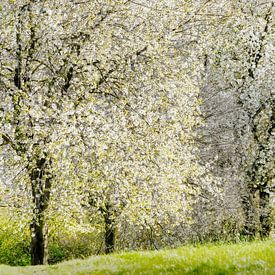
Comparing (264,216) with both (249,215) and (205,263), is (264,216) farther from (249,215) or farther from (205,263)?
(205,263)

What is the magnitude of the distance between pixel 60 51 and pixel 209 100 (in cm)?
1462

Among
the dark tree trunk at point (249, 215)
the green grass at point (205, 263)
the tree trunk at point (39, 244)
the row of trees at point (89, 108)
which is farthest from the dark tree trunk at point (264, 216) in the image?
the green grass at point (205, 263)

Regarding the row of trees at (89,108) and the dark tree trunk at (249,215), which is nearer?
the row of trees at (89,108)

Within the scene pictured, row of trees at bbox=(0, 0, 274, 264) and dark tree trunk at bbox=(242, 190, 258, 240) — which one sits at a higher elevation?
row of trees at bbox=(0, 0, 274, 264)

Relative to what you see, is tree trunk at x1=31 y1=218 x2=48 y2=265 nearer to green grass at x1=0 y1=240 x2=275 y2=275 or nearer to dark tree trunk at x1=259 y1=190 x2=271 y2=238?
green grass at x1=0 y1=240 x2=275 y2=275

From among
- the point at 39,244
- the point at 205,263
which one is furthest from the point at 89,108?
the point at 39,244

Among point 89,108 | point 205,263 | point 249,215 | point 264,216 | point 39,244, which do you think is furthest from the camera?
point 264,216

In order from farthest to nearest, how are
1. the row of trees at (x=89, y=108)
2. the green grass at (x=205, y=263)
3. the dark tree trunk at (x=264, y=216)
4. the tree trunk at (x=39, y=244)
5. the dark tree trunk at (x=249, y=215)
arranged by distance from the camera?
the dark tree trunk at (x=264, y=216) → the dark tree trunk at (x=249, y=215) → the tree trunk at (x=39, y=244) → the row of trees at (x=89, y=108) → the green grass at (x=205, y=263)

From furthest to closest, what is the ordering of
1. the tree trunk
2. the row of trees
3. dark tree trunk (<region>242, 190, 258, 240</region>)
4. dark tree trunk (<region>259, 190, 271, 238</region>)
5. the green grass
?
dark tree trunk (<region>259, 190, 271, 238</region>) → dark tree trunk (<region>242, 190, 258, 240</region>) → the tree trunk → the row of trees → the green grass

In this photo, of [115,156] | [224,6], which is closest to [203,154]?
[224,6]

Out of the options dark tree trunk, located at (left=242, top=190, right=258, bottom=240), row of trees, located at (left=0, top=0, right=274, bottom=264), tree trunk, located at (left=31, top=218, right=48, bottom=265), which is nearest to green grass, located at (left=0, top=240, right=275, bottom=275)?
row of trees, located at (left=0, top=0, right=274, bottom=264)

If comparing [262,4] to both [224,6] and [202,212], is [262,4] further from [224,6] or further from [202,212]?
[202,212]

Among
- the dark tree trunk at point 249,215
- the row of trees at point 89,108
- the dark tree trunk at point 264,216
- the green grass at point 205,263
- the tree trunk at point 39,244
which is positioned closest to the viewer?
the green grass at point 205,263

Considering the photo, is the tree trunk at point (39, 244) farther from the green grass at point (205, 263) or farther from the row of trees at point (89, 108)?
the green grass at point (205, 263)
